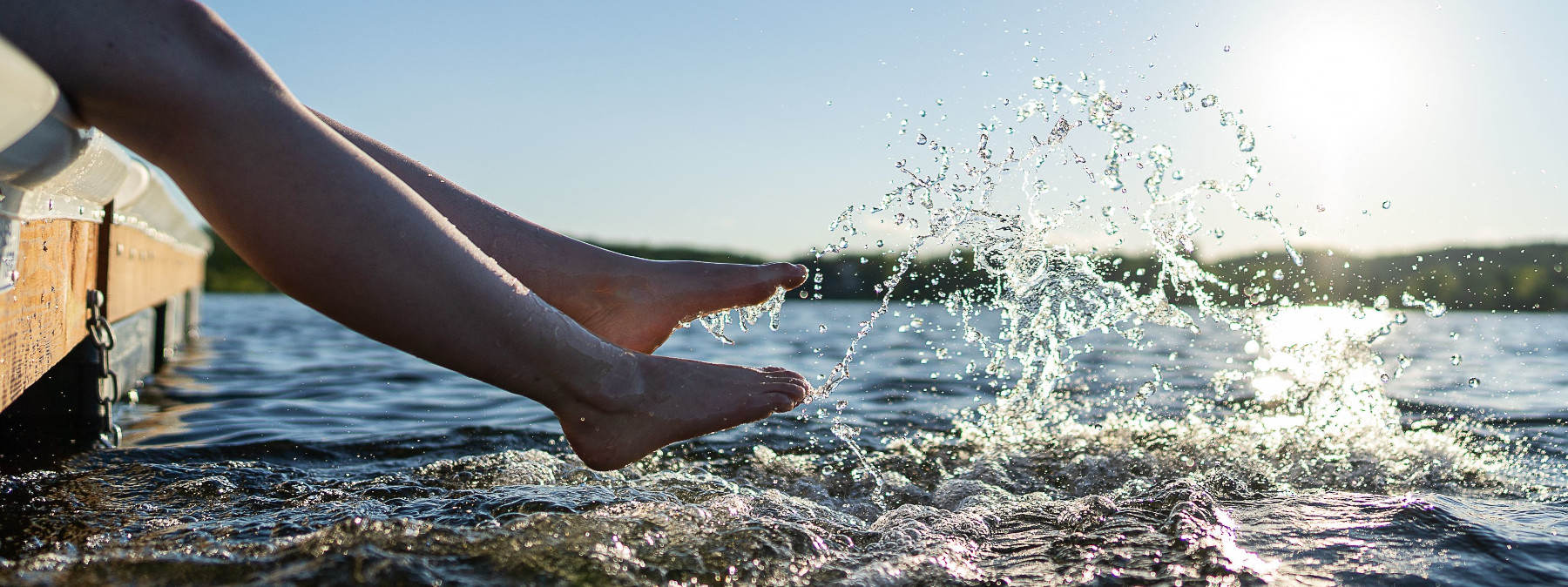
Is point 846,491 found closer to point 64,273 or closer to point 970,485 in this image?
point 970,485

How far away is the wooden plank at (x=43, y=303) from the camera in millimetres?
1436

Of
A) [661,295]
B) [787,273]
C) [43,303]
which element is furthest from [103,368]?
[787,273]

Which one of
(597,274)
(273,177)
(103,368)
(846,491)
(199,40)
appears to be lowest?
(846,491)

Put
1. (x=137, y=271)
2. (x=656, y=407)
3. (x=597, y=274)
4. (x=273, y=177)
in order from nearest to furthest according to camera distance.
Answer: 1. (x=273, y=177)
2. (x=656, y=407)
3. (x=597, y=274)
4. (x=137, y=271)

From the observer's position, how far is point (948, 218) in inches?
115

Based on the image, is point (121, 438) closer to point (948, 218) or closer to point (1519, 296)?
point (948, 218)

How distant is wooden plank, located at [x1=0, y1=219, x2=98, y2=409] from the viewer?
144 cm

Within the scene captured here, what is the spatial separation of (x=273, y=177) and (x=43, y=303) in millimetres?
841

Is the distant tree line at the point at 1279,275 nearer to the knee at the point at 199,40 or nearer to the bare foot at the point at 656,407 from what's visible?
the bare foot at the point at 656,407

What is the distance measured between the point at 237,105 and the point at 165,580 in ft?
1.94

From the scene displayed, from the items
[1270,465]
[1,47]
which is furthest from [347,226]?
[1270,465]

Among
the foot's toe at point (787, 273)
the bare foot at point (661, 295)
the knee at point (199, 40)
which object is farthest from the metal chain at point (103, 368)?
the foot's toe at point (787, 273)

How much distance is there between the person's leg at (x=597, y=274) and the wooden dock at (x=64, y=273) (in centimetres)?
47

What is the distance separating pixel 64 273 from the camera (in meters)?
1.88
